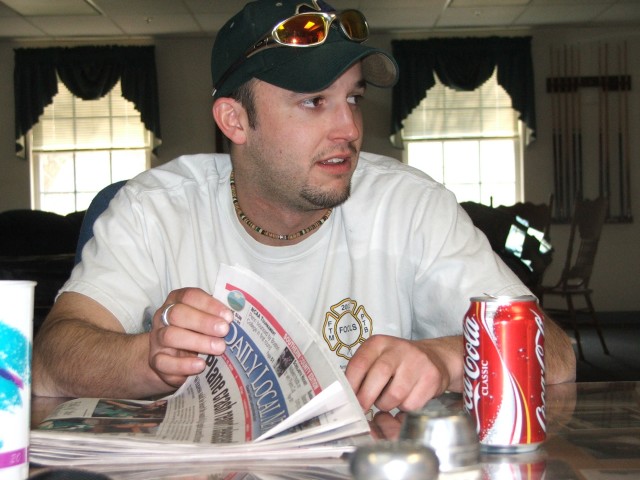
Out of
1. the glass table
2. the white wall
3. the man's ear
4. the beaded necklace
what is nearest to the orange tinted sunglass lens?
the man's ear

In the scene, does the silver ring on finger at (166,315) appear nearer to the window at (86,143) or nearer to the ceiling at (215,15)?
the ceiling at (215,15)

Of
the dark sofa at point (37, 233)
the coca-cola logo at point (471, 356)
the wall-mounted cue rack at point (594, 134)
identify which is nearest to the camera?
the coca-cola logo at point (471, 356)

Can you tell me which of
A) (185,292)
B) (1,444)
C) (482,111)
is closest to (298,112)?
(185,292)

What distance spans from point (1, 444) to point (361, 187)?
1.06 meters

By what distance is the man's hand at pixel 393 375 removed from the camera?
2.88 feet

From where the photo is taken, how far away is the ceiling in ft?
22.5

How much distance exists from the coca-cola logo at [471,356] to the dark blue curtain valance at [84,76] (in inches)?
294

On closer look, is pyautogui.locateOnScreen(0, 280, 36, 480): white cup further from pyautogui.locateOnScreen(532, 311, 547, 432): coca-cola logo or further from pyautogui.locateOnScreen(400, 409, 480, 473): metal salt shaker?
pyautogui.locateOnScreen(532, 311, 547, 432): coca-cola logo

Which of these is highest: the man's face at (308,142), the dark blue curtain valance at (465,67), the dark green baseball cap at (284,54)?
the dark blue curtain valance at (465,67)

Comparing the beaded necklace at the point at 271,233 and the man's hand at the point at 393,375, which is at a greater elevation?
the beaded necklace at the point at 271,233

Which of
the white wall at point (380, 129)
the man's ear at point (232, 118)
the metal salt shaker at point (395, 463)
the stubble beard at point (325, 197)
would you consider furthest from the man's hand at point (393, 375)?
the white wall at point (380, 129)

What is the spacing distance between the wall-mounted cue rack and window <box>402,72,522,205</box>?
0.45 meters

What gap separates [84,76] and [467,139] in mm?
3957

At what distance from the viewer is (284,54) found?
1.40m
